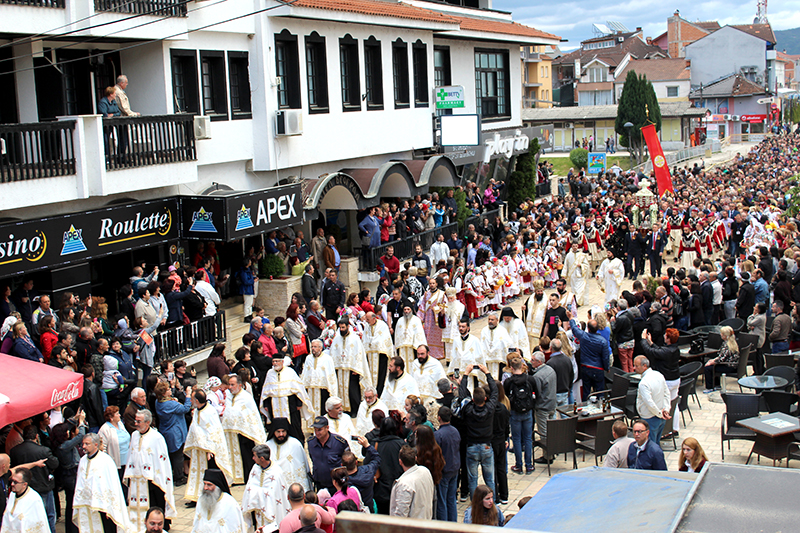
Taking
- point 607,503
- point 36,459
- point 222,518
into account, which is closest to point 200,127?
point 36,459

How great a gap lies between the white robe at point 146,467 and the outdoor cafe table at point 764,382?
27.5ft

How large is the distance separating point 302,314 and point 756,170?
36.5 metres

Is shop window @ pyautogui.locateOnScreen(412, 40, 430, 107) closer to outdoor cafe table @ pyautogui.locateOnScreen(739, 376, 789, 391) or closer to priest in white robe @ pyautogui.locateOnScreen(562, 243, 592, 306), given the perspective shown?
priest in white robe @ pyautogui.locateOnScreen(562, 243, 592, 306)

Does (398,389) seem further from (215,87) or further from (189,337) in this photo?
(215,87)

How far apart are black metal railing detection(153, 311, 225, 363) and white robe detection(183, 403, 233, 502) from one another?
388cm

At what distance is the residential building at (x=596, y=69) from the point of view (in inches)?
3804

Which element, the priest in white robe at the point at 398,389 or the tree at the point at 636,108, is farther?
the tree at the point at 636,108

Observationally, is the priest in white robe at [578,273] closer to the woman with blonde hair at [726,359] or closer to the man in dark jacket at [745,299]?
the man in dark jacket at [745,299]

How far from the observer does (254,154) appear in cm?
1928

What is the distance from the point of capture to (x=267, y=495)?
349 inches

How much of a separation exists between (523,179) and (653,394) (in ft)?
75.7

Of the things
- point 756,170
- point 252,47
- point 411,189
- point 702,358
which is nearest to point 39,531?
point 702,358

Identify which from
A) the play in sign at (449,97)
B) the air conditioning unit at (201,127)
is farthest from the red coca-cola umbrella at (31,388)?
the play in sign at (449,97)

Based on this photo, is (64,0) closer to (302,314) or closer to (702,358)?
(302,314)
